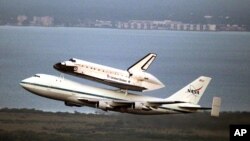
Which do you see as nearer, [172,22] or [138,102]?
[138,102]

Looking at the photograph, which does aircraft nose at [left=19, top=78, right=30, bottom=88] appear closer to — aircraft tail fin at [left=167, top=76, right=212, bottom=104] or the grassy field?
the grassy field

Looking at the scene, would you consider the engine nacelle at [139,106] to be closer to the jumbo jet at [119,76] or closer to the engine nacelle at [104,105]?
the jumbo jet at [119,76]

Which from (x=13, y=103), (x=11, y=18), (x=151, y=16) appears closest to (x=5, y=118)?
(x=13, y=103)

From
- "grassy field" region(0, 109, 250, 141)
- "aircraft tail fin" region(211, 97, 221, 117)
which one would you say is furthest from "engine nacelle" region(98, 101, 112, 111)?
"aircraft tail fin" region(211, 97, 221, 117)

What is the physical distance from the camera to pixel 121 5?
12.7 metres

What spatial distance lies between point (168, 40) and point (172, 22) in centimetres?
36

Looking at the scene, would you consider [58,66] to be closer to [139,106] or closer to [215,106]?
[139,106]

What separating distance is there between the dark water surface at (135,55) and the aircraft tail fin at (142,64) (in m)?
0.08

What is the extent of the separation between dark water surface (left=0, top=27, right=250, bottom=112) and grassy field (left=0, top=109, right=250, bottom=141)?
0.49 feet

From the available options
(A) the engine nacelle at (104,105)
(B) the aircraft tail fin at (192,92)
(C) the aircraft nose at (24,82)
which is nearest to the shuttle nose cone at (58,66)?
(C) the aircraft nose at (24,82)

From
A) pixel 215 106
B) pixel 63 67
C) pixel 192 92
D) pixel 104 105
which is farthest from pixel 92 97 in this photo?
pixel 215 106

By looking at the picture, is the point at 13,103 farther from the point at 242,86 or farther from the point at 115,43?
the point at 242,86

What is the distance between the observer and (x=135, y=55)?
12.5m

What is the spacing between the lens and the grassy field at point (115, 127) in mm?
12562
